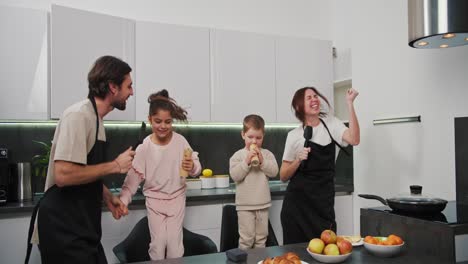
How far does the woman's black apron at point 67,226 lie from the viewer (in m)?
1.73

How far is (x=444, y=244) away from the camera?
5.41 ft

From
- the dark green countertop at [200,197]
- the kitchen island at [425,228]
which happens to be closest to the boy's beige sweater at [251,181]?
the dark green countertop at [200,197]

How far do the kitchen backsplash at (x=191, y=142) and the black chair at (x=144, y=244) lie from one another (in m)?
0.88

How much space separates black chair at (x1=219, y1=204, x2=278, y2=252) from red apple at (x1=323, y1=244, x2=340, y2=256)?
98 cm

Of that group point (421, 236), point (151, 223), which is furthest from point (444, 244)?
point (151, 223)

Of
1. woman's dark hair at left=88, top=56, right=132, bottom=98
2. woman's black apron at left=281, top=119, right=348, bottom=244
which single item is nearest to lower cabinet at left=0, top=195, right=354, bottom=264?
woman's black apron at left=281, top=119, right=348, bottom=244

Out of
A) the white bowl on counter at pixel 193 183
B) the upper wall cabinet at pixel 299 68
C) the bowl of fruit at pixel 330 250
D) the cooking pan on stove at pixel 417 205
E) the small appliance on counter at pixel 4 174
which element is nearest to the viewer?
the bowl of fruit at pixel 330 250

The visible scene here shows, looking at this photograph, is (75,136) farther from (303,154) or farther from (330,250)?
(303,154)

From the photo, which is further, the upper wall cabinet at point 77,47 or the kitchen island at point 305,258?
the upper wall cabinet at point 77,47

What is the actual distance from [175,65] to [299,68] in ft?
3.66

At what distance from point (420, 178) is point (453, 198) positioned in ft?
0.91

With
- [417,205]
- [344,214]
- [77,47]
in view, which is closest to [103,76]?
[77,47]

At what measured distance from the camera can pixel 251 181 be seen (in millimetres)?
2779

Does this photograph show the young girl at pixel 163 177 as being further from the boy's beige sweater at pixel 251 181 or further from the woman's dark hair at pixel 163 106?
the boy's beige sweater at pixel 251 181
